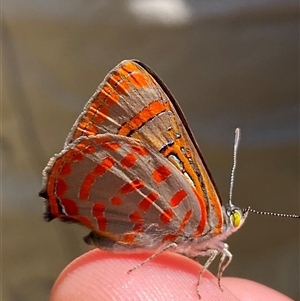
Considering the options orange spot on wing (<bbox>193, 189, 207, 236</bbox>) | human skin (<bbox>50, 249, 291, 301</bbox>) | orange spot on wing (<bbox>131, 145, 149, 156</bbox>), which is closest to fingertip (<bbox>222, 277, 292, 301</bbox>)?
human skin (<bbox>50, 249, 291, 301</bbox>)

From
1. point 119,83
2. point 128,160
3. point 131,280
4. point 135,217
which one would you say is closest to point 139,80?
point 119,83

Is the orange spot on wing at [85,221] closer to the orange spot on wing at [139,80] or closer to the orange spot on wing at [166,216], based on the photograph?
the orange spot on wing at [166,216]

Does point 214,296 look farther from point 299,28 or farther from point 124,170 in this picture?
point 299,28

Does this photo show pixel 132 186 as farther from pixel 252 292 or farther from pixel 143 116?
pixel 252 292

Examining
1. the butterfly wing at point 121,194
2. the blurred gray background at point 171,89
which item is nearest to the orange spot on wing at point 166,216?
the butterfly wing at point 121,194

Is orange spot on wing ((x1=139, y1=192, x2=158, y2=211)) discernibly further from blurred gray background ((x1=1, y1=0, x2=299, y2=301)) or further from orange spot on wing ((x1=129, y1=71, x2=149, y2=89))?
blurred gray background ((x1=1, y1=0, x2=299, y2=301))

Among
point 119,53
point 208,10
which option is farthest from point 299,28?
point 119,53

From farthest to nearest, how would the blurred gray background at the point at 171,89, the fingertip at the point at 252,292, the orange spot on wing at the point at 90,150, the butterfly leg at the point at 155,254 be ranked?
1. the blurred gray background at the point at 171,89
2. the fingertip at the point at 252,292
3. the butterfly leg at the point at 155,254
4. the orange spot on wing at the point at 90,150
